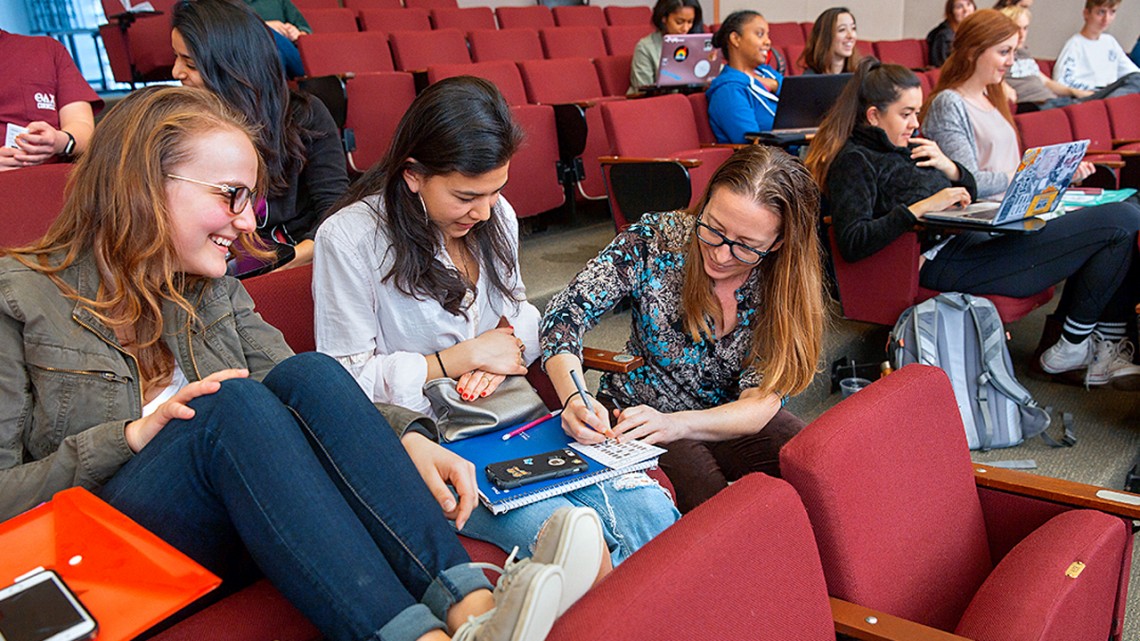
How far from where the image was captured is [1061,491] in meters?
1.32

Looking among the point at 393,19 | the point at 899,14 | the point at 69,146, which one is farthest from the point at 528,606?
the point at 899,14

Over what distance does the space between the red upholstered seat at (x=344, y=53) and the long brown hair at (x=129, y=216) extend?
3.02 metres

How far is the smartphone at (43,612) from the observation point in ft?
2.87

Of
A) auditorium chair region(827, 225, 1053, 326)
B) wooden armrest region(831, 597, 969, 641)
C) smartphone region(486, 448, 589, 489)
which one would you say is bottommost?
auditorium chair region(827, 225, 1053, 326)

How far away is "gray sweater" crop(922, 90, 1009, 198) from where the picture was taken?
3074mm

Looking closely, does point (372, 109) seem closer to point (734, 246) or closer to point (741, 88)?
point (741, 88)

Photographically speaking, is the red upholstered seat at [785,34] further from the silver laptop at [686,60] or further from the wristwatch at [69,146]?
the wristwatch at [69,146]

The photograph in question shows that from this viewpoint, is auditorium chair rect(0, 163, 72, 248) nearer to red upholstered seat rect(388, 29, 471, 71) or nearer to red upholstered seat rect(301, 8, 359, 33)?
red upholstered seat rect(388, 29, 471, 71)

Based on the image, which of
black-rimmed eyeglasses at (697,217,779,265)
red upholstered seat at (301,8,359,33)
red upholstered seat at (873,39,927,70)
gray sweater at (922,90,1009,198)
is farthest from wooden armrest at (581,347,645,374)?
red upholstered seat at (873,39,927,70)

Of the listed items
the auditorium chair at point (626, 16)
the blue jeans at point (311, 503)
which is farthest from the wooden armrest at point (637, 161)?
the auditorium chair at point (626, 16)

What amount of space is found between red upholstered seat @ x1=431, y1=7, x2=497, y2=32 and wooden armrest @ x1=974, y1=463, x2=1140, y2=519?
5100 mm

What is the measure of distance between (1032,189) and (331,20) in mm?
4111

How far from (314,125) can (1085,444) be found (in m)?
2.34

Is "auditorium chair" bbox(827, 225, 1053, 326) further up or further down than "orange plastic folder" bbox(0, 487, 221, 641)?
further down
